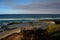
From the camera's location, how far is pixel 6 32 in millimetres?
1231

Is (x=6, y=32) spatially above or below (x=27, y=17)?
below

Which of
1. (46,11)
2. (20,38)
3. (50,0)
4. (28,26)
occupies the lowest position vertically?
(20,38)

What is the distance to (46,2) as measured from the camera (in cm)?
124

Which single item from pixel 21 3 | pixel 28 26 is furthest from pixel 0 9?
pixel 28 26

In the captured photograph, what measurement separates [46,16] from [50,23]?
84 millimetres

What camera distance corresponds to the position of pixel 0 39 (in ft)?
3.94

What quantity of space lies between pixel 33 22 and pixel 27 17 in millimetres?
81

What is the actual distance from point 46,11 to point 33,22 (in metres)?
0.18

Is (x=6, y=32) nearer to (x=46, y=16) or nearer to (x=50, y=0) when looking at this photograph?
(x=46, y=16)

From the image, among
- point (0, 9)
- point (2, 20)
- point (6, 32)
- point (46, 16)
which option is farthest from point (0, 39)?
point (46, 16)

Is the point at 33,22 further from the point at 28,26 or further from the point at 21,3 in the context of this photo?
the point at 21,3

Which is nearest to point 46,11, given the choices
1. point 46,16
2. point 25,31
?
point 46,16

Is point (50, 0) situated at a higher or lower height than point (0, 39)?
higher

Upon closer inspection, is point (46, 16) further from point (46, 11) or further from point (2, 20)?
point (2, 20)
